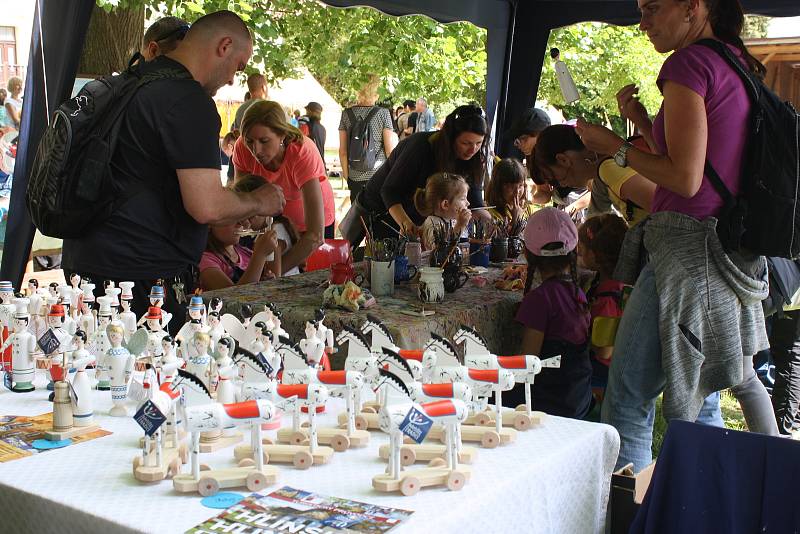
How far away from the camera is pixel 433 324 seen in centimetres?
263

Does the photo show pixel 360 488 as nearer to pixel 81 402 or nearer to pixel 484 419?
pixel 484 419

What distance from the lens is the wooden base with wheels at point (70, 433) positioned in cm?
158

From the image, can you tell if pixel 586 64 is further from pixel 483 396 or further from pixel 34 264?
pixel 483 396

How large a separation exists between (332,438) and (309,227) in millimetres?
2481

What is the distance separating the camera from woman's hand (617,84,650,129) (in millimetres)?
2660

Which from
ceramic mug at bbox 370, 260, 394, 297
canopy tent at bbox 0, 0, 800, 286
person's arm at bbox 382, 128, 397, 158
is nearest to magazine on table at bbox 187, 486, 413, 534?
ceramic mug at bbox 370, 260, 394, 297

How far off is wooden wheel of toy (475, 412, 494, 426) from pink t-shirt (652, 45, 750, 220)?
909mm

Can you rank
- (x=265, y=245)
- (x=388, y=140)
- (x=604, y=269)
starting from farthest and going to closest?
(x=388, y=140) < (x=265, y=245) < (x=604, y=269)

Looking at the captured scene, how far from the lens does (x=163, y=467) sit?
4.60 feet

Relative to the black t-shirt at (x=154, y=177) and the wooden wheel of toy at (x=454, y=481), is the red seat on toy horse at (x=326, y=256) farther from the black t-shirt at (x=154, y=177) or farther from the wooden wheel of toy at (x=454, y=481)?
the wooden wheel of toy at (x=454, y=481)

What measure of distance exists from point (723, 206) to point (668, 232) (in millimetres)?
152

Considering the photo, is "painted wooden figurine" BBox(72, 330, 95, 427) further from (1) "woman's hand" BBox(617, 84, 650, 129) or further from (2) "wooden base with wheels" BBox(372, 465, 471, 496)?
(1) "woman's hand" BBox(617, 84, 650, 129)

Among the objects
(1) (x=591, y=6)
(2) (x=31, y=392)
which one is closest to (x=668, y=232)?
(2) (x=31, y=392)

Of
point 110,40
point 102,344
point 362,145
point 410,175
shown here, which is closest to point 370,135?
point 362,145
